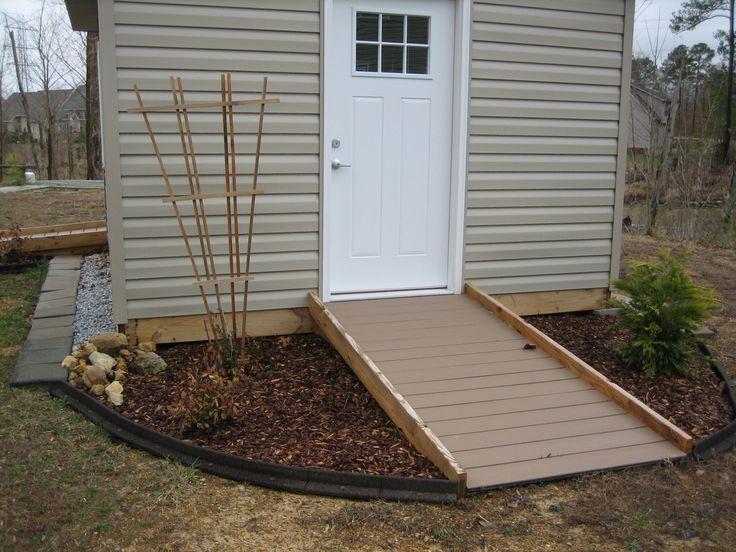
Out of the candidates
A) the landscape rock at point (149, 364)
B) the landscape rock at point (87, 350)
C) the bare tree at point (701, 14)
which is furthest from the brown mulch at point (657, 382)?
the bare tree at point (701, 14)

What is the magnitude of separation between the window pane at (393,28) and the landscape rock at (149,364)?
2684 millimetres

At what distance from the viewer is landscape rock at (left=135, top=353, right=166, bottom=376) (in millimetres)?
4578

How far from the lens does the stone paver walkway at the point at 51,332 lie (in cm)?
446

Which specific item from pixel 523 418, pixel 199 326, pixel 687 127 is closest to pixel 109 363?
pixel 199 326

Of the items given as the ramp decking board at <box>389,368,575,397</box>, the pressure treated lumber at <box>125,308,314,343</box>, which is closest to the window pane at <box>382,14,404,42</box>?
the pressure treated lumber at <box>125,308,314,343</box>

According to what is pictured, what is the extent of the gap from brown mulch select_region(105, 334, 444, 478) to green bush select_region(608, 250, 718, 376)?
1.82 metres

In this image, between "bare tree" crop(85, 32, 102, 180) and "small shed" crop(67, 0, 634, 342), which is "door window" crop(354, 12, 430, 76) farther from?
"bare tree" crop(85, 32, 102, 180)

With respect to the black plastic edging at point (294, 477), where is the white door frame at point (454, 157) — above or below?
above

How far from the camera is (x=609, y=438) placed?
375cm

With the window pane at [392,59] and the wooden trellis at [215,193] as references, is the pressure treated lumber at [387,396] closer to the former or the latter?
the wooden trellis at [215,193]

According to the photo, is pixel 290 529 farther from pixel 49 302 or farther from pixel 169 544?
pixel 49 302

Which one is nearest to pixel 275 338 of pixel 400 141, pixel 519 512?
pixel 400 141

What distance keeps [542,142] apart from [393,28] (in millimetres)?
1440

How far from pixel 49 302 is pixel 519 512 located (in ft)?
15.2
